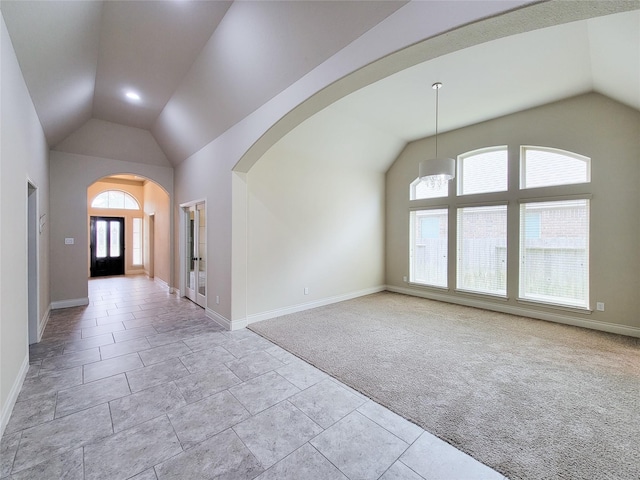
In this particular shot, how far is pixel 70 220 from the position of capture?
5512mm

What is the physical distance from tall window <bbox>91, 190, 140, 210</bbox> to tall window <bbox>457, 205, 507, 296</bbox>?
11.0 metres

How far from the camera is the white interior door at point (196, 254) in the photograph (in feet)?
18.1

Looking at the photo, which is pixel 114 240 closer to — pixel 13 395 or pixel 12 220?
pixel 12 220

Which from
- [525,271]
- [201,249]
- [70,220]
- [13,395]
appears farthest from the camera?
[201,249]

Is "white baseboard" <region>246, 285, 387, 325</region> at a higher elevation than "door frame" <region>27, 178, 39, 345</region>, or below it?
below

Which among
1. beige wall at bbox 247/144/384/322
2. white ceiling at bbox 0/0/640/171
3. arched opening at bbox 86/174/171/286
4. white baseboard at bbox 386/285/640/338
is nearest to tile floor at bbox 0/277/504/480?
beige wall at bbox 247/144/384/322

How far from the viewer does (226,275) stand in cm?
442

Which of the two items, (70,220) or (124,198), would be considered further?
(124,198)

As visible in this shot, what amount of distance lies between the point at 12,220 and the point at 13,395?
1.53 meters

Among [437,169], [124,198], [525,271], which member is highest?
[124,198]

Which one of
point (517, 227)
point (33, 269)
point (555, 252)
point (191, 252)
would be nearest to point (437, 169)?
point (517, 227)

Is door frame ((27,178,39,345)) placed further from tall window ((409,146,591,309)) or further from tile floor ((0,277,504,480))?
tall window ((409,146,591,309))

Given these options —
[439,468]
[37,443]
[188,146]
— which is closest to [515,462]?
[439,468]

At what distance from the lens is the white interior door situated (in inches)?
217
